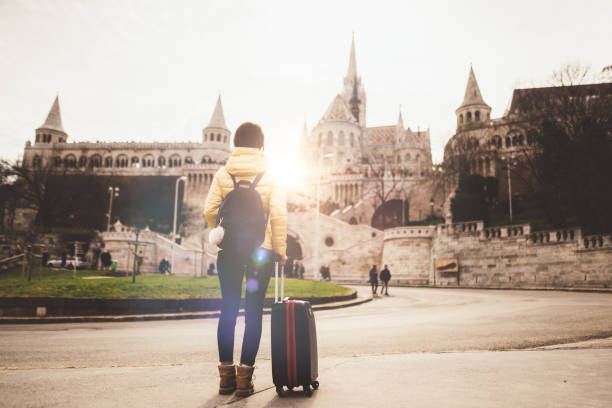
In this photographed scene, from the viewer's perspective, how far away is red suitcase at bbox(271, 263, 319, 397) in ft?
9.92

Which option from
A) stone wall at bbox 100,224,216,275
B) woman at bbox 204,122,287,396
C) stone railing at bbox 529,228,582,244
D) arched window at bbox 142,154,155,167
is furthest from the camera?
arched window at bbox 142,154,155,167

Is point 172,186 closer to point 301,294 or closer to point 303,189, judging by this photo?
point 303,189

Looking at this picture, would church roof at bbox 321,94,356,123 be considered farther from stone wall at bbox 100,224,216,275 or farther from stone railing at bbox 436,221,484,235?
stone railing at bbox 436,221,484,235

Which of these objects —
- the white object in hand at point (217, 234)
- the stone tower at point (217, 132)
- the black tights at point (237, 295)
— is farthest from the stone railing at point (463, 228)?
the stone tower at point (217, 132)

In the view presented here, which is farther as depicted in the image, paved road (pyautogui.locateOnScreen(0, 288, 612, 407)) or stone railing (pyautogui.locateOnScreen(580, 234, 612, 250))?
stone railing (pyautogui.locateOnScreen(580, 234, 612, 250))

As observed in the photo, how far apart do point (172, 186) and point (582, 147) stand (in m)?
59.0

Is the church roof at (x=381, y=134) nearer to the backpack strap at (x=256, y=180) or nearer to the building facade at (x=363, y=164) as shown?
the building facade at (x=363, y=164)

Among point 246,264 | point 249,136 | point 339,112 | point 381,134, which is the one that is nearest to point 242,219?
point 246,264

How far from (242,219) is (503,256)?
1155 inches

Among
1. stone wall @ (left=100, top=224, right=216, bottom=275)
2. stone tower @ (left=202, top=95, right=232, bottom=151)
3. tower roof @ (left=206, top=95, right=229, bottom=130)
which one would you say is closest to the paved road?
stone wall @ (left=100, top=224, right=216, bottom=275)

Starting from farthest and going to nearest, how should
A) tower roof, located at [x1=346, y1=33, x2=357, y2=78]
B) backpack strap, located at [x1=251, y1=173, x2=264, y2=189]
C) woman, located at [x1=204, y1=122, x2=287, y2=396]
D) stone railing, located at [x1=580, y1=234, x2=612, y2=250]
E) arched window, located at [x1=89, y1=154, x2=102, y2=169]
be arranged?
tower roof, located at [x1=346, y1=33, x2=357, y2=78] → arched window, located at [x1=89, y1=154, x2=102, y2=169] → stone railing, located at [x1=580, y1=234, x2=612, y2=250] → backpack strap, located at [x1=251, y1=173, x2=264, y2=189] → woman, located at [x1=204, y1=122, x2=287, y2=396]

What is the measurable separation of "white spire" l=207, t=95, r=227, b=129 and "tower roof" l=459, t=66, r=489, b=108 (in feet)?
140

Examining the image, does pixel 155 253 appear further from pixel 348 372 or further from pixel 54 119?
pixel 54 119

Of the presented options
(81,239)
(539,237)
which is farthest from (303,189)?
(539,237)
